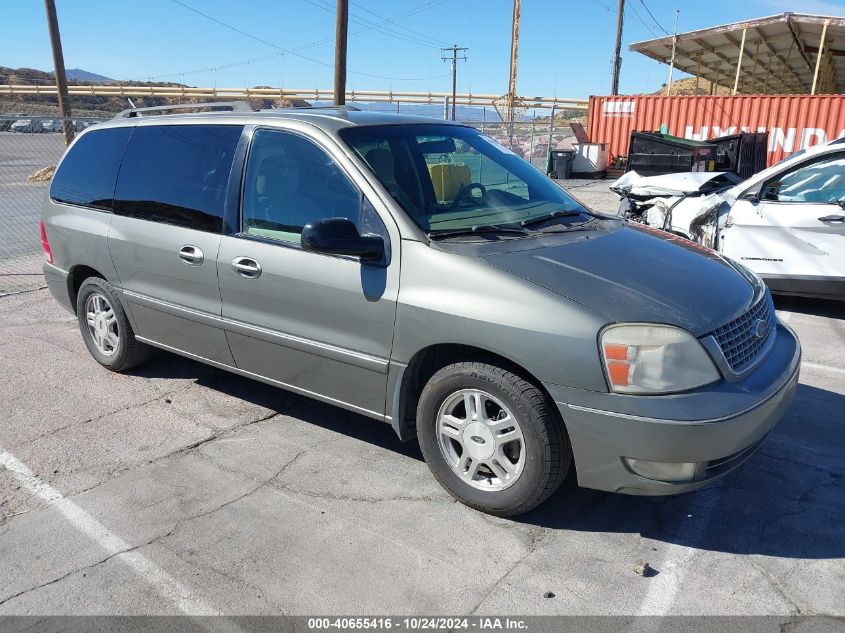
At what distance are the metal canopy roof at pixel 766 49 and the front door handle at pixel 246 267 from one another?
24.4 m

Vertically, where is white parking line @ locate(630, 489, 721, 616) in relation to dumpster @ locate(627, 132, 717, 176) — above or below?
below

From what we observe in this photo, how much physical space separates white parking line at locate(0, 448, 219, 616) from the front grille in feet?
7.78

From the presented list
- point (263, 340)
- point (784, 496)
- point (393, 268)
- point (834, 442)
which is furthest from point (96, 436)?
point (834, 442)

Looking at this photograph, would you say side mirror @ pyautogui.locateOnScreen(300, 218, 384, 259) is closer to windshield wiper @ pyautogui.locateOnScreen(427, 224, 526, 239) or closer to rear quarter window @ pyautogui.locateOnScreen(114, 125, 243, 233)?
windshield wiper @ pyautogui.locateOnScreen(427, 224, 526, 239)

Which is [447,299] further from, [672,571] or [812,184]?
[812,184]

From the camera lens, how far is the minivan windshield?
11.9 ft

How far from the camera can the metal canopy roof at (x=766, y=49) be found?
24.2m

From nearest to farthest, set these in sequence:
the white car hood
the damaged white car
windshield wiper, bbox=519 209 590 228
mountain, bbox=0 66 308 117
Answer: windshield wiper, bbox=519 209 590 228 < the damaged white car < the white car hood < mountain, bbox=0 66 308 117

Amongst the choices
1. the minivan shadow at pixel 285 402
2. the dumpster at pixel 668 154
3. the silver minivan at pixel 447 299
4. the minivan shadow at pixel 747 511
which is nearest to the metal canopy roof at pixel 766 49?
the dumpster at pixel 668 154

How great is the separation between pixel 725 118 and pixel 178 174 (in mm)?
22558

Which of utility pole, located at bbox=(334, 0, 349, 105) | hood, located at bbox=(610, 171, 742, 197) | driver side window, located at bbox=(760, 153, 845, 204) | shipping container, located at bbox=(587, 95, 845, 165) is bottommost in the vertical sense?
hood, located at bbox=(610, 171, 742, 197)

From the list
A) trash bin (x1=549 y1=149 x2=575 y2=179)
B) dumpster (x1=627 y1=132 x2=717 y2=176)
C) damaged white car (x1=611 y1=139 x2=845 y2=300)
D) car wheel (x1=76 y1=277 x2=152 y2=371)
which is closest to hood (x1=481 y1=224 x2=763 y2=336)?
car wheel (x1=76 y1=277 x2=152 y2=371)

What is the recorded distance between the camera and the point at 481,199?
3926mm

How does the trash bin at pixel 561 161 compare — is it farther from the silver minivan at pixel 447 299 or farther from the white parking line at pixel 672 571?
the white parking line at pixel 672 571
